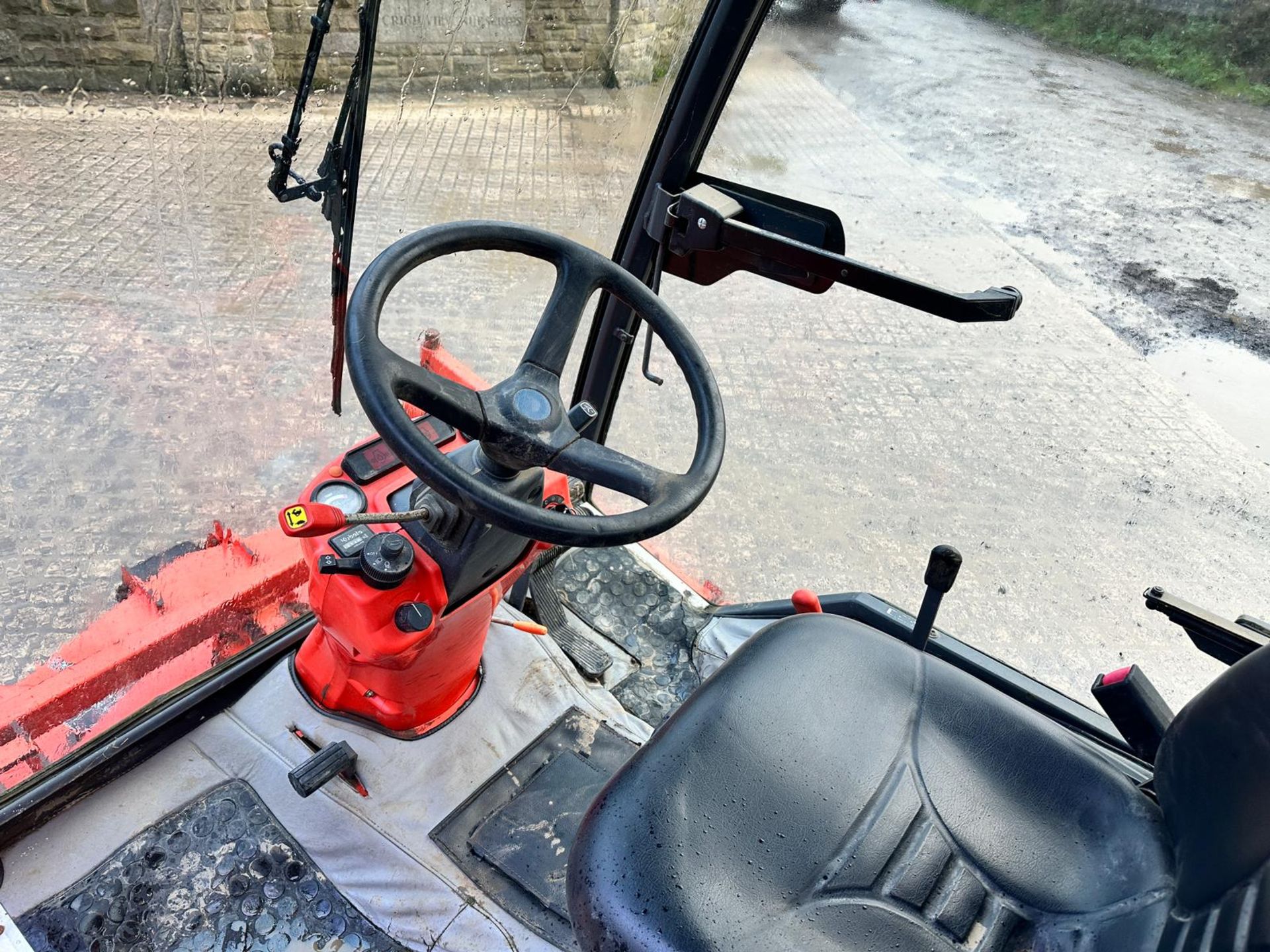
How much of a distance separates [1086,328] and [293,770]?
279 centimetres

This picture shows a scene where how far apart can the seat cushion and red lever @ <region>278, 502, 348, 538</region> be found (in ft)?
1.84

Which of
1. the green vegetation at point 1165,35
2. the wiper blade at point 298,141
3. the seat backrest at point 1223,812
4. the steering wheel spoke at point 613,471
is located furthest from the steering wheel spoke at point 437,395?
the green vegetation at point 1165,35

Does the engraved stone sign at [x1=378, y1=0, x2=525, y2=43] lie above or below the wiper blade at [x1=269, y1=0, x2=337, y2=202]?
above

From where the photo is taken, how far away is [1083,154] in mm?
3887

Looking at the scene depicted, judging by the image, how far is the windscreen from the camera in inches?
43.8

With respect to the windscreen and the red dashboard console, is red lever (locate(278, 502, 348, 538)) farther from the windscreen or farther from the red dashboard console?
the windscreen

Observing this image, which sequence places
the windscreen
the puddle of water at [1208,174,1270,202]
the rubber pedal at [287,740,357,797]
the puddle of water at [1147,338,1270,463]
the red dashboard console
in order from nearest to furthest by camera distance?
1. the windscreen
2. the red dashboard console
3. the rubber pedal at [287,740,357,797]
4. the puddle of water at [1147,338,1270,463]
5. the puddle of water at [1208,174,1270,202]

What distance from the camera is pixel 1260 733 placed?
37.9 inches

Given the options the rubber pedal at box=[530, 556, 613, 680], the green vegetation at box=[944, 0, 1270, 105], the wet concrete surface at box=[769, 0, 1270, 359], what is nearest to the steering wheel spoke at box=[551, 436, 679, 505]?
the rubber pedal at box=[530, 556, 613, 680]

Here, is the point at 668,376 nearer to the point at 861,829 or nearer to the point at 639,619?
the point at 639,619

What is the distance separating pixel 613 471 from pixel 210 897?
1.04 metres

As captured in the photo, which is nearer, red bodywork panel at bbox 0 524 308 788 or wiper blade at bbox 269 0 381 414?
wiper blade at bbox 269 0 381 414

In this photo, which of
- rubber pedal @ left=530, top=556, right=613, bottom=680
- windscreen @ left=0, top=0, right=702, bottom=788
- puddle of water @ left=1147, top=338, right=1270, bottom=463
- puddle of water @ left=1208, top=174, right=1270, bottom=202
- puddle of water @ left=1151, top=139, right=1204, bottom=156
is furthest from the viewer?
puddle of water @ left=1151, top=139, right=1204, bottom=156

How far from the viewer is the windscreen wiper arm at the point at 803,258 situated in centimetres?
139
